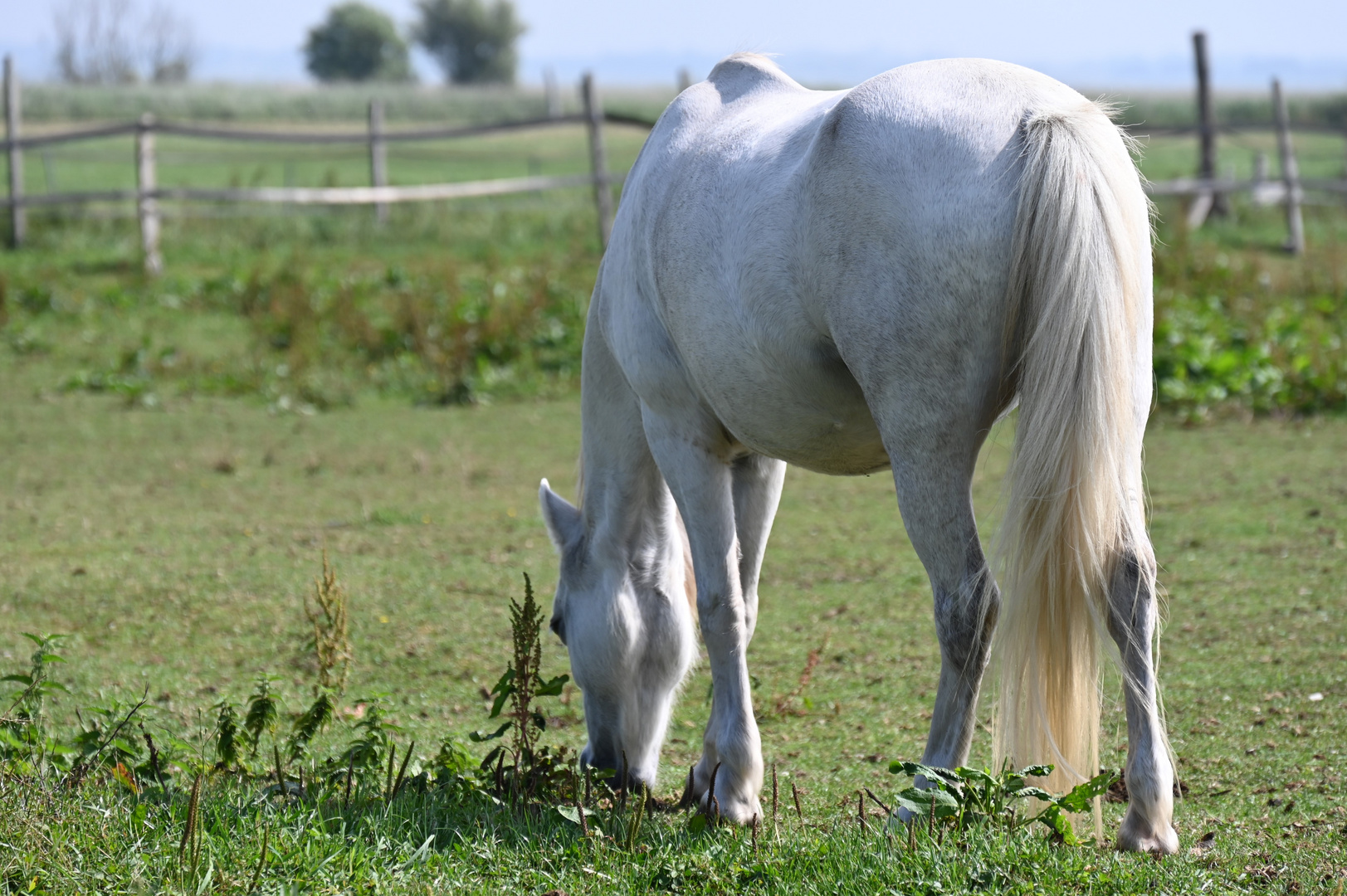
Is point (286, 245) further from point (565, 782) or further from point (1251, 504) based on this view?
point (565, 782)

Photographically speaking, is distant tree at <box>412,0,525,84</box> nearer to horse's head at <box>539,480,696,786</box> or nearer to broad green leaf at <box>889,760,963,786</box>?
horse's head at <box>539,480,696,786</box>

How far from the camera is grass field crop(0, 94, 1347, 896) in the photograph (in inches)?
95.0

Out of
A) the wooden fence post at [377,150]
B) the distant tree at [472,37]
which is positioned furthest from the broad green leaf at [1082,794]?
the distant tree at [472,37]

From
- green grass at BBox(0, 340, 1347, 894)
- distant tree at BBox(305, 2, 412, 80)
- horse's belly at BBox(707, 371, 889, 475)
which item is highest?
distant tree at BBox(305, 2, 412, 80)

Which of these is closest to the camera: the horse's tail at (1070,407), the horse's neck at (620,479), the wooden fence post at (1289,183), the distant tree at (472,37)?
the horse's tail at (1070,407)

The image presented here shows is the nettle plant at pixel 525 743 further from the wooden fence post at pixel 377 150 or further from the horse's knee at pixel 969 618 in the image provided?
the wooden fence post at pixel 377 150

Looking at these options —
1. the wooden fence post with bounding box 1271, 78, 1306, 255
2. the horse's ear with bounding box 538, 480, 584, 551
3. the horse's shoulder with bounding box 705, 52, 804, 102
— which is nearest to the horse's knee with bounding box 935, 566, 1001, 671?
the horse's ear with bounding box 538, 480, 584, 551

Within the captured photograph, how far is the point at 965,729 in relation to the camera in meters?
2.55

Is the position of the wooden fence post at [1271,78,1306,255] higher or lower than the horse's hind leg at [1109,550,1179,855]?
higher

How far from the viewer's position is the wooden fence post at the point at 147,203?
37.7ft

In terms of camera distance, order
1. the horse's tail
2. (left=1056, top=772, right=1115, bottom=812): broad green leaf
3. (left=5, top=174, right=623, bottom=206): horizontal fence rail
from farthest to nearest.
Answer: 1. (left=5, top=174, right=623, bottom=206): horizontal fence rail
2. (left=1056, top=772, right=1115, bottom=812): broad green leaf
3. the horse's tail

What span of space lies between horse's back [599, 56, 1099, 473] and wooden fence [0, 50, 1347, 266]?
7.57 m

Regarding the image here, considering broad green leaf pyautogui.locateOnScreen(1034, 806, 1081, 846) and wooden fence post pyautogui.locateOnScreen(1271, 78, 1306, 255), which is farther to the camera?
wooden fence post pyautogui.locateOnScreen(1271, 78, 1306, 255)

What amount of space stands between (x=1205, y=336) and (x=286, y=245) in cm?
946
